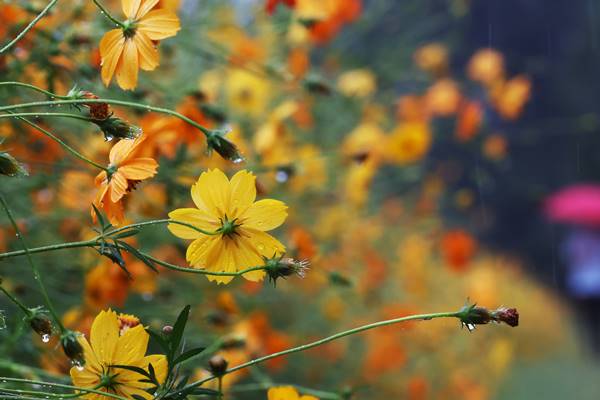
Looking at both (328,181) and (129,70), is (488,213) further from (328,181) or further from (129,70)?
(129,70)

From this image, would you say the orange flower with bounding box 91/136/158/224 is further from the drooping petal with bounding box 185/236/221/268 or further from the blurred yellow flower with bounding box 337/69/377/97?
the blurred yellow flower with bounding box 337/69/377/97

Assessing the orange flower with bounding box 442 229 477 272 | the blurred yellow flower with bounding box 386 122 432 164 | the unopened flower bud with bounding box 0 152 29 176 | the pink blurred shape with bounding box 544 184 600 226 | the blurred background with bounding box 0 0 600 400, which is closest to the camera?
the unopened flower bud with bounding box 0 152 29 176

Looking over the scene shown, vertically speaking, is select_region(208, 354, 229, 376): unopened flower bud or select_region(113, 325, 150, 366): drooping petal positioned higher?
select_region(208, 354, 229, 376): unopened flower bud

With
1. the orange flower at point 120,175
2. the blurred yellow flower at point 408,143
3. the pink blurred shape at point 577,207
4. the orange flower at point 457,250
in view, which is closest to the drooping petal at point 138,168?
the orange flower at point 120,175

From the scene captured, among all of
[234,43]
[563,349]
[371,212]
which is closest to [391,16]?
[371,212]

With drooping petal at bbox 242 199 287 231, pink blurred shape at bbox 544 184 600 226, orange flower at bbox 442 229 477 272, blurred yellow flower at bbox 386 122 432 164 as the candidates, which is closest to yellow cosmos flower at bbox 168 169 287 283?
drooping petal at bbox 242 199 287 231

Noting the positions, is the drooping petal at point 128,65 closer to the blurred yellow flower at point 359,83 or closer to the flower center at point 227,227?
the flower center at point 227,227

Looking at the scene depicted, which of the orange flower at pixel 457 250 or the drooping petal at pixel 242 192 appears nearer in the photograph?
the drooping petal at pixel 242 192
